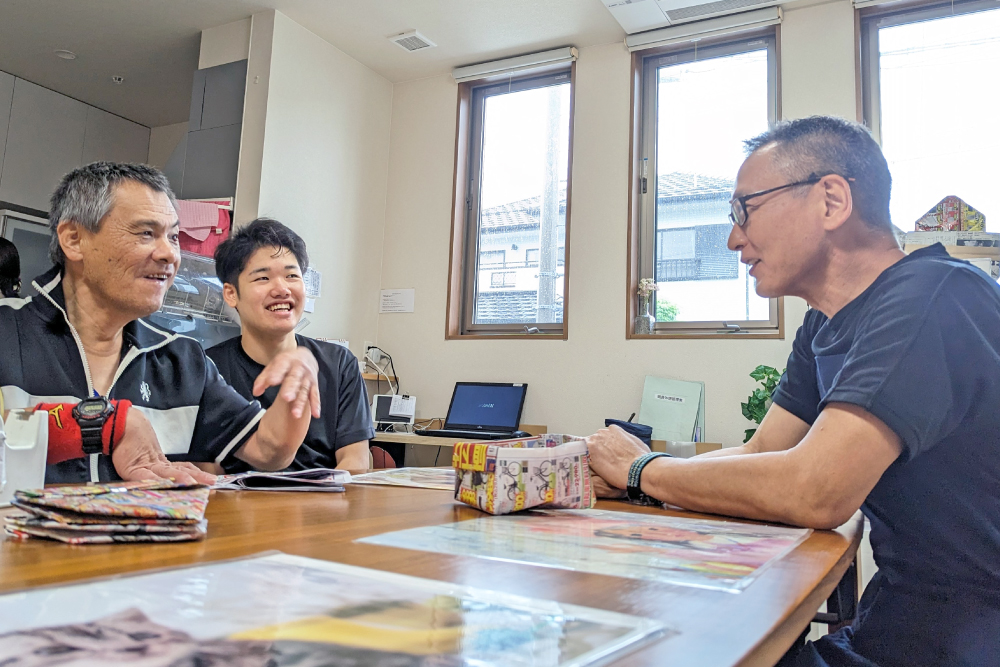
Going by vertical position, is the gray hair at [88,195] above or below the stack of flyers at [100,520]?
above

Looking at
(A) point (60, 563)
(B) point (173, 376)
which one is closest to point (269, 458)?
(B) point (173, 376)

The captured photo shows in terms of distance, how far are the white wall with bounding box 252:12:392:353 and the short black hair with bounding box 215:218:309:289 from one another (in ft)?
5.90

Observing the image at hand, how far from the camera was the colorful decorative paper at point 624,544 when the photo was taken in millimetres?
638

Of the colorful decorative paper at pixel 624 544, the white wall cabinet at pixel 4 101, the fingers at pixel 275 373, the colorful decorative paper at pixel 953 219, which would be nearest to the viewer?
the colorful decorative paper at pixel 624 544

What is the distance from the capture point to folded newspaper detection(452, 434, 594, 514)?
1016mm

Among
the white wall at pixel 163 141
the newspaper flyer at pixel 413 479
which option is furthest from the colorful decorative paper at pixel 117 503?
the white wall at pixel 163 141

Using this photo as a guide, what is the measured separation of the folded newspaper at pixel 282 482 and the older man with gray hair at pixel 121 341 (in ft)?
0.63

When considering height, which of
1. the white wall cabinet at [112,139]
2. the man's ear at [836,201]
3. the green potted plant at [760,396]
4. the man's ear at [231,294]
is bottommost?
the green potted plant at [760,396]

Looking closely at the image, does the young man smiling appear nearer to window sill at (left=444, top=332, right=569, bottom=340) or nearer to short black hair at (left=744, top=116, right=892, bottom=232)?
short black hair at (left=744, top=116, right=892, bottom=232)

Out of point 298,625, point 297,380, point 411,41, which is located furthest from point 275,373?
point 411,41

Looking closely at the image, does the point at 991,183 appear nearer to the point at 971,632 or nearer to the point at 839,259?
the point at 839,259

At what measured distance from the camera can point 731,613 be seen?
497mm

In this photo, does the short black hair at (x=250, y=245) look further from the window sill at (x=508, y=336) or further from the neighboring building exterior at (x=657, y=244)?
the neighboring building exterior at (x=657, y=244)

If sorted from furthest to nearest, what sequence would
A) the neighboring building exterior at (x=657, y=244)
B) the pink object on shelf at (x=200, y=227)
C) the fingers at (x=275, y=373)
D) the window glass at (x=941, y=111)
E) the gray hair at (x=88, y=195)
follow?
the neighboring building exterior at (x=657, y=244)
the pink object on shelf at (x=200, y=227)
the window glass at (x=941, y=111)
the gray hair at (x=88, y=195)
the fingers at (x=275, y=373)
